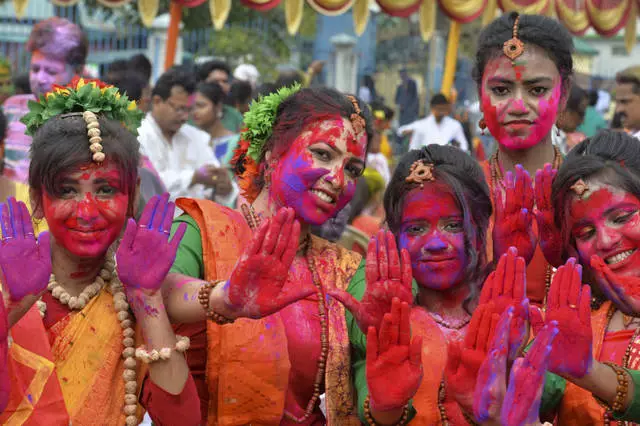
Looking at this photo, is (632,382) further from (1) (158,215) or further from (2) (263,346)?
(1) (158,215)

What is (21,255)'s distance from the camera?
2961mm

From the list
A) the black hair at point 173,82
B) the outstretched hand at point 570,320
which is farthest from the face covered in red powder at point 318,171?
the black hair at point 173,82

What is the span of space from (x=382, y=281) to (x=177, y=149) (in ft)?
14.9

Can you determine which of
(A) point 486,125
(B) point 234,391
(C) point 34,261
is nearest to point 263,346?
(B) point 234,391

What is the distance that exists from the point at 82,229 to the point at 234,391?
641 millimetres

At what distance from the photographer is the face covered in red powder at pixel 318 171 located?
11.7 ft

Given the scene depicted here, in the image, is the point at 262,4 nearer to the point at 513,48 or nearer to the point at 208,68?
the point at 208,68

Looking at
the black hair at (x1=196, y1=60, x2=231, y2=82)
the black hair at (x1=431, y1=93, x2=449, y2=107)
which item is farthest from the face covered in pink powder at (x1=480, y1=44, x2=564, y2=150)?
the black hair at (x1=431, y1=93, x2=449, y2=107)

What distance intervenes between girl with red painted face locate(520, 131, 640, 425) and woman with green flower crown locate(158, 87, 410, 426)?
2.10ft

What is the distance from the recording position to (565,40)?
439cm

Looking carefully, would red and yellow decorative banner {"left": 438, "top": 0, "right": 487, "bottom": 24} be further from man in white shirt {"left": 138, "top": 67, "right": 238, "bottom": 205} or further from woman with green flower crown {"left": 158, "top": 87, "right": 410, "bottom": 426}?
woman with green flower crown {"left": 158, "top": 87, "right": 410, "bottom": 426}

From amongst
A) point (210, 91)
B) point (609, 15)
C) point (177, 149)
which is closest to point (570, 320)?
point (177, 149)

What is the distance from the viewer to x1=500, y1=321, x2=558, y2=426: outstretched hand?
2.87 metres

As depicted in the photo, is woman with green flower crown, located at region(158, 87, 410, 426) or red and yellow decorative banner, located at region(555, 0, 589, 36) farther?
red and yellow decorative banner, located at region(555, 0, 589, 36)
